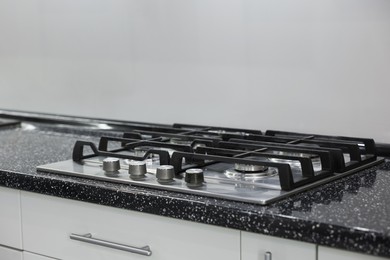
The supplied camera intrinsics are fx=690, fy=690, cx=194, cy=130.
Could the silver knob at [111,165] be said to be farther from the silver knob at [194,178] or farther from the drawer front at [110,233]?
the silver knob at [194,178]

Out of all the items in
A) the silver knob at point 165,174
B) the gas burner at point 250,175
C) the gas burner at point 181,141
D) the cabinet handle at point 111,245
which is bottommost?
the cabinet handle at point 111,245

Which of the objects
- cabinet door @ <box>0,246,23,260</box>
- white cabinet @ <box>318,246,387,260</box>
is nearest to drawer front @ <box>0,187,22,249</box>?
cabinet door @ <box>0,246,23,260</box>

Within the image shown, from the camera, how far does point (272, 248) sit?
1260 mm

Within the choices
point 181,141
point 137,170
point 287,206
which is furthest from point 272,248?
point 181,141

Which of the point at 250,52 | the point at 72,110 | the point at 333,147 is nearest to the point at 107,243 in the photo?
the point at 333,147

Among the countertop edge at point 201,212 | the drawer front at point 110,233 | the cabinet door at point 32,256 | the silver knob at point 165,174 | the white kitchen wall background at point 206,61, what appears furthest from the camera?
the white kitchen wall background at point 206,61

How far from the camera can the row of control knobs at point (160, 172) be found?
4.66 feet

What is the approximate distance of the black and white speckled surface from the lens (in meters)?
1.16

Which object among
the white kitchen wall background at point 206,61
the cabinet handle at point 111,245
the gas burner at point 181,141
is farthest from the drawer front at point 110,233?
the white kitchen wall background at point 206,61

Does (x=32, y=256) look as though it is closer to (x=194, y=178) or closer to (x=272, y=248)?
(x=194, y=178)

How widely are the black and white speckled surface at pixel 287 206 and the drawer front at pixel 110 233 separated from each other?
0.03 meters

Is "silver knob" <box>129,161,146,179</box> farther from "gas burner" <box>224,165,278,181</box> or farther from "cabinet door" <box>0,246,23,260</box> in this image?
"cabinet door" <box>0,246,23,260</box>

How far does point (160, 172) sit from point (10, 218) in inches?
18.4

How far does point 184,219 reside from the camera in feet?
4.44
